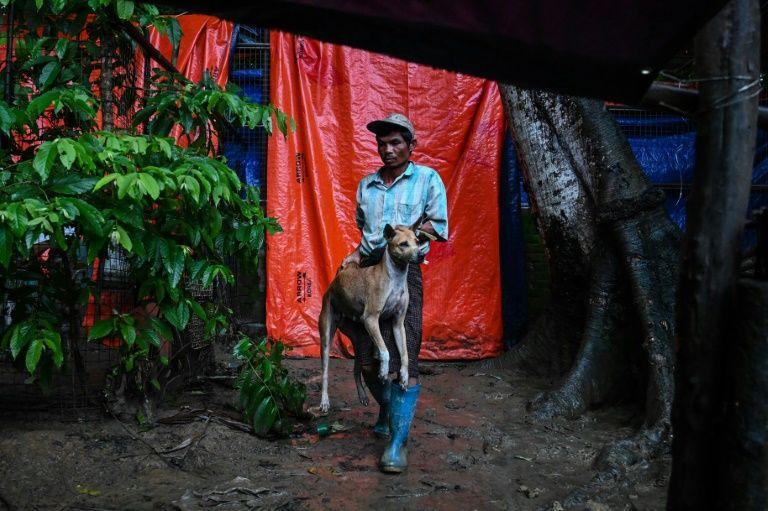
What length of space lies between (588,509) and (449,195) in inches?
150

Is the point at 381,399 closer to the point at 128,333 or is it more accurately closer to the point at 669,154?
the point at 128,333

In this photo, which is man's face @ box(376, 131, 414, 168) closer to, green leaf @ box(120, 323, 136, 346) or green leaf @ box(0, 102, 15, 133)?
green leaf @ box(120, 323, 136, 346)

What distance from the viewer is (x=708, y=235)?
1782 millimetres

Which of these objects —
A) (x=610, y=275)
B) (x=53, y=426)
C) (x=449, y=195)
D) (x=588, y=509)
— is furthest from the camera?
(x=449, y=195)

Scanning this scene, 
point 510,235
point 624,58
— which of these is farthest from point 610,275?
point 624,58

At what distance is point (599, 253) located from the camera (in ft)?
15.8

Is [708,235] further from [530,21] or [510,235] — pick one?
[510,235]

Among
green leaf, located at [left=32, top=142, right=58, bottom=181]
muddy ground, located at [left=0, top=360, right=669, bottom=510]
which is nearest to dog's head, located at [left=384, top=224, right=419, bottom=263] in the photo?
muddy ground, located at [left=0, top=360, right=669, bottom=510]

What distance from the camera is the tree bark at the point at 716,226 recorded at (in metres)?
1.76

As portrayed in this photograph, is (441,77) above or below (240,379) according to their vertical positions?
above

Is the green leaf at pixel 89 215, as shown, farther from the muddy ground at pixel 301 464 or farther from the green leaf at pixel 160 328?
the muddy ground at pixel 301 464

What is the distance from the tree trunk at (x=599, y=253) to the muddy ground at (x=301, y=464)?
319mm

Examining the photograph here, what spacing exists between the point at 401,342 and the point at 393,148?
3.98 ft

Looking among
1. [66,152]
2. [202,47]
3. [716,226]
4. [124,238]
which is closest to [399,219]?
[124,238]
